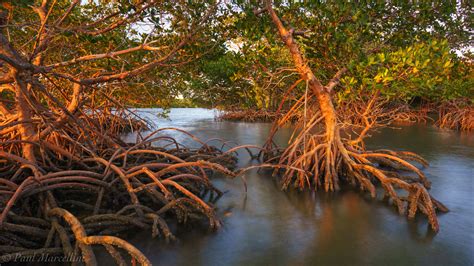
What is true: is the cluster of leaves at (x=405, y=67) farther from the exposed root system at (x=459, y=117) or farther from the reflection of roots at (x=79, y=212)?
the exposed root system at (x=459, y=117)

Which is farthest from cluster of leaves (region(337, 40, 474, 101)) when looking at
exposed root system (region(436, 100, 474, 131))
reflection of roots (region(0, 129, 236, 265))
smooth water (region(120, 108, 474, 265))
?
exposed root system (region(436, 100, 474, 131))

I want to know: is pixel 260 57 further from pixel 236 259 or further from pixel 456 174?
pixel 456 174

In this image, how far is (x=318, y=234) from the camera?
5.05 metres

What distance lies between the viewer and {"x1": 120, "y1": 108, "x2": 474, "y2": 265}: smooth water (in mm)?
4242

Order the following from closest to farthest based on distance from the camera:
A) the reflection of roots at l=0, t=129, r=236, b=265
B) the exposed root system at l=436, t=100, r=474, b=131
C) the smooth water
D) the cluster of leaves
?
1. the reflection of roots at l=0, t=129, r=236, b=265
2. the smooth water
3. the cluster of leaves
4. the exposed root system at l=436, t=100, r=474, b=131

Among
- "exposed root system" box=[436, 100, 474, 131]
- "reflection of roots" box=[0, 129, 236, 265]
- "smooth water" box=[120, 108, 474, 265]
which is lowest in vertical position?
"smooth water" box=[120, 108, 474, 265]

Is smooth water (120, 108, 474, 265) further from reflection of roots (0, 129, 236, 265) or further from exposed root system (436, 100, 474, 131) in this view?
exposed root system (436, 100, 474, 131)

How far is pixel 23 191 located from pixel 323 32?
622 cm

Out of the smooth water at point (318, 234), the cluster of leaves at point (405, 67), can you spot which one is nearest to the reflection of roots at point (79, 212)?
the smooth water at point (318, 234)

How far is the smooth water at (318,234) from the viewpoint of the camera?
4.24m

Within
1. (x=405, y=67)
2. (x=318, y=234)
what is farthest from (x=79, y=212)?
(x=405, y=67)

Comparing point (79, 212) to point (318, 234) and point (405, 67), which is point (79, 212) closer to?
point (318, 234)

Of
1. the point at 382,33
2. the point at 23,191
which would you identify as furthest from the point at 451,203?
the point at 23,191

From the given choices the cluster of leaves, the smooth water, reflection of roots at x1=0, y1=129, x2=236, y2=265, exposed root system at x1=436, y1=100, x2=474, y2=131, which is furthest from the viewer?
exposed root system at x1=436, y1=100, x2=474, y2=131
